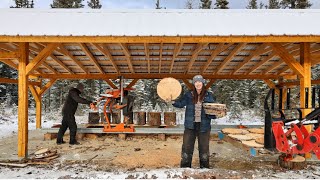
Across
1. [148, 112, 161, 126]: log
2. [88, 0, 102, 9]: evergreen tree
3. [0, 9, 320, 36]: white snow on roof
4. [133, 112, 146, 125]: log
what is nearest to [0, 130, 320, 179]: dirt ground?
[148, 112, 161, 126]: log

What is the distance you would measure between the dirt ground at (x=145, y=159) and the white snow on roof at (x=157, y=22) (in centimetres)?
281

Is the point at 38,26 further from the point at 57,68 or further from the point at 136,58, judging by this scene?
the point at 57,68

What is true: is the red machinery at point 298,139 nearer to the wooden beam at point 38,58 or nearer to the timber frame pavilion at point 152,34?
the timber frame pavilion at point 152,34

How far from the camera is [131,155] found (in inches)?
288

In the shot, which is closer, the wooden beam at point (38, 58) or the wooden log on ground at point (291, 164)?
the wooden log on ground at point (291, 164)

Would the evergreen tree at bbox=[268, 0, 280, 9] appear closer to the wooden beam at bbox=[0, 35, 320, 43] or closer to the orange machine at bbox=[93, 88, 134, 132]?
the orange machine at bbox=[93, 88, 134, 132]

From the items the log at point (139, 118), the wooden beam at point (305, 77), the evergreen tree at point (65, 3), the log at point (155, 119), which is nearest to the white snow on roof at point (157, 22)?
the wooden beam at point (305, 77)

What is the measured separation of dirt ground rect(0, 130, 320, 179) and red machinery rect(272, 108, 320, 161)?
24.1 inches

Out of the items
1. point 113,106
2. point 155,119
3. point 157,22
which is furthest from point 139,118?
point 157,22

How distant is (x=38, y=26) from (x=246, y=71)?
906 cm

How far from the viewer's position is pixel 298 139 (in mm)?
5109

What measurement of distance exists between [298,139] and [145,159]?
339 centimetres

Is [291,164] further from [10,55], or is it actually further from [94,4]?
[94,4]

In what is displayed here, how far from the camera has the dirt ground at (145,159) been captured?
17.8ft
